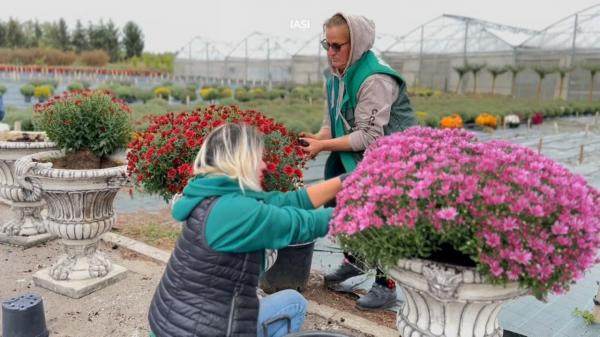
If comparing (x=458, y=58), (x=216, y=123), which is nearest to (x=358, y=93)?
(x=216, y=123)

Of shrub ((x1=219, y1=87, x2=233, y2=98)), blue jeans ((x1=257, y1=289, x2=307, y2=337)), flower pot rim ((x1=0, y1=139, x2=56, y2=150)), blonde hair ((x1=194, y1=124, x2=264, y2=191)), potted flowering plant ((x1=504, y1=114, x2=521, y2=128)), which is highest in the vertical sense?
blonde hair ((x1=194, y1=124, x2=264, y2=191))

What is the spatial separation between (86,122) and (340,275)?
194cm

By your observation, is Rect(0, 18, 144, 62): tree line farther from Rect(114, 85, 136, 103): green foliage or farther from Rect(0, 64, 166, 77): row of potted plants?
Rect(114, 85, 136, 103): green foliage

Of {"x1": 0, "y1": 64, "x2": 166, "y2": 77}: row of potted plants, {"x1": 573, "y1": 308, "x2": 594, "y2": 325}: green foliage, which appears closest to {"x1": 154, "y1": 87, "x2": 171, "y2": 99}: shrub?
{"x1": 0, "y1": 64, "x2": 166, "y2": 77}: row of potted plants

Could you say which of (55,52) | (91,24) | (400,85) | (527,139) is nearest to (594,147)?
(527,139)

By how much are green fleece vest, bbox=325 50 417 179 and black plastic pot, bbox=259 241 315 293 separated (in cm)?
60

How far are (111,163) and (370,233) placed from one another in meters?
2.52

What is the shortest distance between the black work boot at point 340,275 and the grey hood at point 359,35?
135 centimetres

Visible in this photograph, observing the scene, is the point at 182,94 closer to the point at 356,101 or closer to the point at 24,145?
the point at 24,145

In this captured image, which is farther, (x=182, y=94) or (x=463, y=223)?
(x=182, y=94)

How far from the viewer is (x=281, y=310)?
206 centimetres

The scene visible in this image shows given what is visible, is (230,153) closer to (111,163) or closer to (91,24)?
(111,163)

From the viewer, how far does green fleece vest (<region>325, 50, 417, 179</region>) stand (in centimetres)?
258

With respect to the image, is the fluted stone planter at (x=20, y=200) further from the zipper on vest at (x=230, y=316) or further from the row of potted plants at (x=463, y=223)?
the row of potted plants at (x=463, y=223)
